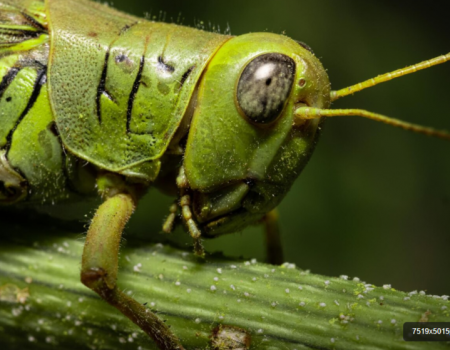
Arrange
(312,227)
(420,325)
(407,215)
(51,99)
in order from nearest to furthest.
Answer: (420,325) < (51,99) < (312,227) < (407,215)

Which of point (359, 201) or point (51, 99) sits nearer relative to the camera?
point (51, 99)

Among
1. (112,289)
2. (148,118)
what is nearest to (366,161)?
(148,118)

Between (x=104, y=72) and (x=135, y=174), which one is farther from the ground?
(x=104, y=72)

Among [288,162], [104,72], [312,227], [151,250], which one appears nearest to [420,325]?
[288,162]

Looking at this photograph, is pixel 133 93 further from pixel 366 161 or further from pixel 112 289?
pixel 366 161

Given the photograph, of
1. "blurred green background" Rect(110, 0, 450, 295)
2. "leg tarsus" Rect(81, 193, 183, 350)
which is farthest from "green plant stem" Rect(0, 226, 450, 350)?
"blurred green background" Rect(110, 0, 450, 295)

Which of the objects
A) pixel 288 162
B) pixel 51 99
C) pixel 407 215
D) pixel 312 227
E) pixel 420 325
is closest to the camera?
pixel 420 325

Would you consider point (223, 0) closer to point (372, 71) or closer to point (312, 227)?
point (372, 71)

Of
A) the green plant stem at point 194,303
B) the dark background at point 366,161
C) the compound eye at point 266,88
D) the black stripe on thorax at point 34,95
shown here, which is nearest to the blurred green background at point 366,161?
the dark background at point 366,161
